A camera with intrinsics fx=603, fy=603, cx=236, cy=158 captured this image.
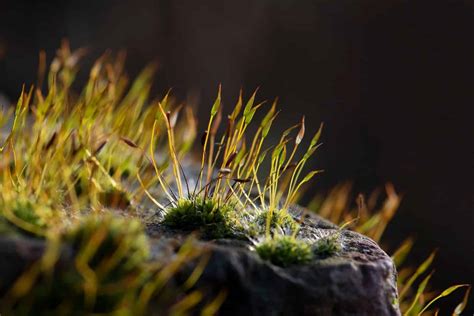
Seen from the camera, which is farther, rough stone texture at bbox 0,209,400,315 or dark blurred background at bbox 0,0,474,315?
dark blurred background at bbox 0,0,474,315

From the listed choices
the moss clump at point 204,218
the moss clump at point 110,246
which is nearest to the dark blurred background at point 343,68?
the moss clump at point 204,218

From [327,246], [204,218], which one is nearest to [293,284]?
[327,246]

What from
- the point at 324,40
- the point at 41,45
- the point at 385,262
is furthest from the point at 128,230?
the point at 41,45

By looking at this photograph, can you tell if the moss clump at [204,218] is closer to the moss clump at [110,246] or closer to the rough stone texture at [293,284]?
the rough stone texture at [293,284]

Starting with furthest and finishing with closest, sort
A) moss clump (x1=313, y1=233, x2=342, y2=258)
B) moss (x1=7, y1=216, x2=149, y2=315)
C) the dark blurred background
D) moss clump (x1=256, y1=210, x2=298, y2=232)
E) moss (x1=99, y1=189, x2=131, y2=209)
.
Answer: the dark blurred background
moss (x1=99, y1=189, x2=131, y2=209)
moss clump (x1=256, y1=210, x2=298, y2=232)
moss clump (x1=313, y1=233, x2=342, y2=258)
moss (x1=7, y1=216, x2=149, y2=315)

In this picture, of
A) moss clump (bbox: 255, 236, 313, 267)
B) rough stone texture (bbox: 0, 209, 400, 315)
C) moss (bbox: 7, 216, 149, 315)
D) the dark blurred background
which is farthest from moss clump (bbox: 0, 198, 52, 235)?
the dark blurred background

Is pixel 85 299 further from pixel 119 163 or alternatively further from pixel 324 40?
pixel 324 40

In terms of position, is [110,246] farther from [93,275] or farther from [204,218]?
[204,218]

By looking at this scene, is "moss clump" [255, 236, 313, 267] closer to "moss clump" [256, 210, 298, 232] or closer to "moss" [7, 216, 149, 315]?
"moss clump" [256, 210, 298, 232]
